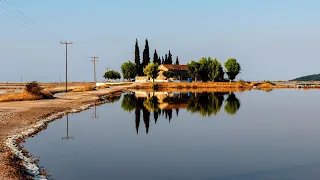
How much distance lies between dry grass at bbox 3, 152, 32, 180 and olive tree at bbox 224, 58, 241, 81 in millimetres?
163414

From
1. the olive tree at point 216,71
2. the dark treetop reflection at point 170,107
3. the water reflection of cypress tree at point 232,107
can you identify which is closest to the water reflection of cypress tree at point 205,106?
the dark treetop reflection at point 170,107

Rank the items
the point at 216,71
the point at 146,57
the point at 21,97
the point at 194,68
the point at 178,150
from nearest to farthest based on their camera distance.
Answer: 1. the point at 178,150
2. the point at 21,97
3. the point at 216,71
4. the point at 194,68
5. the point at 146,57

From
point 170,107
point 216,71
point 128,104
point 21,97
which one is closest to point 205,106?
point 170,107

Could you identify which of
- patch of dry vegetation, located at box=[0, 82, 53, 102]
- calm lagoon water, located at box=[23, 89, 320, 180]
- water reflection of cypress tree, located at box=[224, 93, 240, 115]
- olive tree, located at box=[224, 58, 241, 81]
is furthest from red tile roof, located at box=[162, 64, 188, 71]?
calm lagoon water, located at box=[23, 89, 320, 180]

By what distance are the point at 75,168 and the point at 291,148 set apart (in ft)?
47.4

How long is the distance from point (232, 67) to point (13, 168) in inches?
6529

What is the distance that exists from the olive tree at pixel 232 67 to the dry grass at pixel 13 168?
163414 millimetres

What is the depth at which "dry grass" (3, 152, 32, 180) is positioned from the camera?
1490 centimetres

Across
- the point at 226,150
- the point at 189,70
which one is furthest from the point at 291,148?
the point at 189,70

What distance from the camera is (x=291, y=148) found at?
24.3 m

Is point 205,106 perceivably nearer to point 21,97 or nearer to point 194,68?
point 21,97

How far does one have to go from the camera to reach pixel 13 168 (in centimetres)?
1586

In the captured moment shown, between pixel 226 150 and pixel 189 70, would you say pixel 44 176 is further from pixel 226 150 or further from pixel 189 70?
pixel 189 70

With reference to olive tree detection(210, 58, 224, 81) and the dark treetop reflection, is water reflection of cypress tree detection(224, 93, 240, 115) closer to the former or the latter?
the dark treetop reflection
